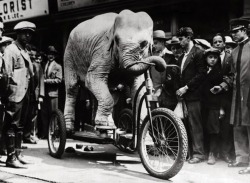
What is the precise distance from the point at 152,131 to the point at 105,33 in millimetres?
1993

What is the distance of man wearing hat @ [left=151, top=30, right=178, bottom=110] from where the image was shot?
764cm

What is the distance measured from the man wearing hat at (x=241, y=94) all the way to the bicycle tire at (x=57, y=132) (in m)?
2.62

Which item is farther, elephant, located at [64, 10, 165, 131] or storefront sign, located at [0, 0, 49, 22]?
storefront sign, located at [0, 0, 49, 22]

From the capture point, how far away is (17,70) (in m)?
6.89

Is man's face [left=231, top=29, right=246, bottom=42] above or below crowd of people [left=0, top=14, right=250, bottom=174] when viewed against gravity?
above

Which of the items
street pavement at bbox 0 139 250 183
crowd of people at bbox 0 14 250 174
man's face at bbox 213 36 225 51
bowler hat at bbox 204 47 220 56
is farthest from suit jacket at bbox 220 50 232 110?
street pavement at bbox 0 139 250 183

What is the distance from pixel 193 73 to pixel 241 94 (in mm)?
978

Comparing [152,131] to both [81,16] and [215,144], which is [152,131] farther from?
[81,16]

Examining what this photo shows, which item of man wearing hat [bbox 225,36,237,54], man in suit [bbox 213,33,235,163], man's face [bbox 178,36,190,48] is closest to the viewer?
man in suit [bbox 213,33,235,163]

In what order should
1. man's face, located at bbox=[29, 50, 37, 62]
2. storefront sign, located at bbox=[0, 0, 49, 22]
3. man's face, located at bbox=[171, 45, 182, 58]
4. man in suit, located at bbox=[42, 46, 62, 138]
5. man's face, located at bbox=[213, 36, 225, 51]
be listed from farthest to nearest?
storefront sign, located at bbox=[0, 0, 49, 22], man in suit, located at bbox=[42, 46, 62, 138], man's face, located at bbox=[29, 50, 37, 62], man's face, located at bbox=[171, 45, 182, 58], man's face, located at bbox=[213, 36, 225, 51]

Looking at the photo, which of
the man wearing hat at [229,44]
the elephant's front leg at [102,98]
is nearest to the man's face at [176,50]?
the man wearing hat at [229,44]

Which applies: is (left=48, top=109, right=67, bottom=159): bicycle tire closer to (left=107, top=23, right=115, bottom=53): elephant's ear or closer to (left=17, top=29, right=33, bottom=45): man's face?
(left=17, top=29, right=33, bottom=45): man's face

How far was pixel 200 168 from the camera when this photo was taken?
6.64m

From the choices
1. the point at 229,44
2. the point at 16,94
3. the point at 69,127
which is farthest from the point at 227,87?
the point at 16,94
